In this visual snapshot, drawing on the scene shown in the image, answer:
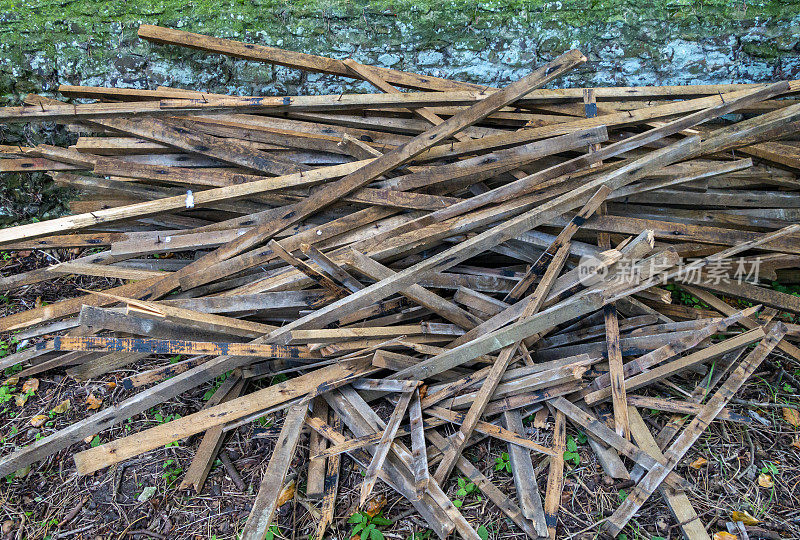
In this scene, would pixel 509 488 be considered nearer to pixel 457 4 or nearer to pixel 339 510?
pixel 339 510

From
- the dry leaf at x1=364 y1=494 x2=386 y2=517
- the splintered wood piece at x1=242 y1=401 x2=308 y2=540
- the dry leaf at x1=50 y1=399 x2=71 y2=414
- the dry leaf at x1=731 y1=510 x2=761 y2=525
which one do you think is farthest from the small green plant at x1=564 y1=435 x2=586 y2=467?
the dry leaf at x1=50 y1=399 x2=71 y2=414

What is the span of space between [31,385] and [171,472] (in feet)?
4.07

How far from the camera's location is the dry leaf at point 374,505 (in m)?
2.32

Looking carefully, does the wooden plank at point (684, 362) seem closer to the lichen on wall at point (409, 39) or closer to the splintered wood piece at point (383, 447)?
the splintered wood piece at point (383, 447)

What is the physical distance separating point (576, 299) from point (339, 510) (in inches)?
62.9

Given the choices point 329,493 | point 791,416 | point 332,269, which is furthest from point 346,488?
point 791,416

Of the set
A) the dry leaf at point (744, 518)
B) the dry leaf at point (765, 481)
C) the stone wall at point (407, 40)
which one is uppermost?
the stone wall at point (407, 40)

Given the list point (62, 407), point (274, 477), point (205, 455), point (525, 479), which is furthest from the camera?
point (62, 407)

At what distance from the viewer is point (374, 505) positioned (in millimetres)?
2332

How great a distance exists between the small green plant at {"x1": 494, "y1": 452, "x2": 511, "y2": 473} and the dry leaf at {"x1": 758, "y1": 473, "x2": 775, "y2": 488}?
4.09ft

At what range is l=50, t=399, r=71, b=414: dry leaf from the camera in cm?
292

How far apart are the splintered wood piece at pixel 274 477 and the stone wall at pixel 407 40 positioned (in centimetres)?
265

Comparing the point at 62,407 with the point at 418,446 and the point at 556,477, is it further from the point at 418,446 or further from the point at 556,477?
the point at 556,477

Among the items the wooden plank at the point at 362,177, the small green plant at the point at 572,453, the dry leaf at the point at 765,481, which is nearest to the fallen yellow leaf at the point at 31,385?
the wooden plank at the point at 362,177
